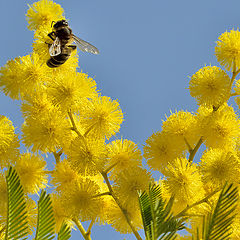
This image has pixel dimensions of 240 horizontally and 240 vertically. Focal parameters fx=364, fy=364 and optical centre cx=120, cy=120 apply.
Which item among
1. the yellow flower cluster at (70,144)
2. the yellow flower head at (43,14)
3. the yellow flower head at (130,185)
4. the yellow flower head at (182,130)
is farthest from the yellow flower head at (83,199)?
the yellow flower head at (43,14)

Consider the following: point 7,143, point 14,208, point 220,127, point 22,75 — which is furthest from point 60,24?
point 14,208

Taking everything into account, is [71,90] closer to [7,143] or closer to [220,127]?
[7,143]

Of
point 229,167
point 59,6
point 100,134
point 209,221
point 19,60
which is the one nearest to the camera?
point 209,221

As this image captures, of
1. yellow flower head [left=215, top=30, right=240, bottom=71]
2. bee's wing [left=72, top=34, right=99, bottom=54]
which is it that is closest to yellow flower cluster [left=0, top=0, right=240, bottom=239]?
yellow flower head [left=215, top=30, right=240, bottom=71]

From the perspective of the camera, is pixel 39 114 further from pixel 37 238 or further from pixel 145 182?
pixel 37 238

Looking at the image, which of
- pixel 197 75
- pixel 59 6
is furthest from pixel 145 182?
pixel 59 6

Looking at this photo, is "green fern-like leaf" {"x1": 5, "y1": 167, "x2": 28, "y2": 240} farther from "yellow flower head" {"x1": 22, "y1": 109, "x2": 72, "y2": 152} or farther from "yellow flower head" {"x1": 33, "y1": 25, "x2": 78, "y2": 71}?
"yellow flower head" {"x1": 33, "y1": 25, "x2": 78, "y2": 71}
